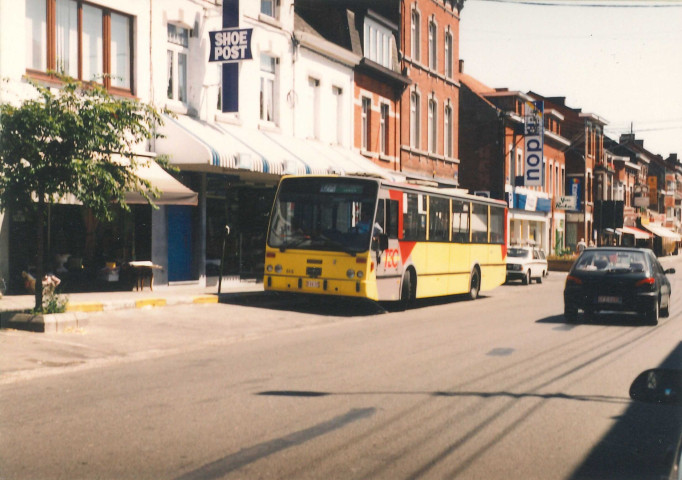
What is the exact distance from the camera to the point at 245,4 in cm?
2492

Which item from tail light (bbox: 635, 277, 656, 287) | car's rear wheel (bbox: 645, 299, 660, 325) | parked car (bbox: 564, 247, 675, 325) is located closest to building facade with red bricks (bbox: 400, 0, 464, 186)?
parked car (bbox: 564, 247, 675, 325)

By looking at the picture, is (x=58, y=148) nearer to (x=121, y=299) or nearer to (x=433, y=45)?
(x=121, y=299)

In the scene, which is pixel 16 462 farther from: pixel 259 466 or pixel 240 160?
pixel 240 160

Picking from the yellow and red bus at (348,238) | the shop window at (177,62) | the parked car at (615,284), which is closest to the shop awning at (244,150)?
the shop window at (177,62)

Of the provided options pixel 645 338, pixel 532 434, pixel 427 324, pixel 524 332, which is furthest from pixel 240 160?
pixel 532 434

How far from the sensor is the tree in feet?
41.4

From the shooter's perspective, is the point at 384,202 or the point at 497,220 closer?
the point at 384,202

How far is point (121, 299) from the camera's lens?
57.5ft

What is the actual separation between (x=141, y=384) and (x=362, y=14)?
25680 mm

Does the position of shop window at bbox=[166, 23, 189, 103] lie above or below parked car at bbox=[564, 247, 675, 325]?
above

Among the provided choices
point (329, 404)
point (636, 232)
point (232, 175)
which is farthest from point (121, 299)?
point (636, 232)

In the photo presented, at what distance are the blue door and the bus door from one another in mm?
6345

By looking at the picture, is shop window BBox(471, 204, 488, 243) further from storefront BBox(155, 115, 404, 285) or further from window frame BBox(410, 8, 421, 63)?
window frame BBox(410, 8, 421, 63)

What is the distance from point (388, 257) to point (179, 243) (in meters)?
6.54
